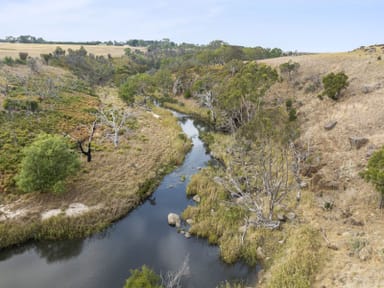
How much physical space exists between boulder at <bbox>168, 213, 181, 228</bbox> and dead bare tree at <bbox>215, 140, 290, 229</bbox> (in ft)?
16.7

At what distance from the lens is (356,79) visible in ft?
153

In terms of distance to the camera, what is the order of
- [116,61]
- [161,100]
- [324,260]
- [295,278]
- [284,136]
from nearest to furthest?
[295,278] → [324,260] → [284,136] → [161,100] → [116,61]

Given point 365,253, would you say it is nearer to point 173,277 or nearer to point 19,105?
point 173,277

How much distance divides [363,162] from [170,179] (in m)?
20.2

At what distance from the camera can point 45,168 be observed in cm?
2489

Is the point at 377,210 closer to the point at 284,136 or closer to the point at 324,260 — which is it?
the point at 324,260

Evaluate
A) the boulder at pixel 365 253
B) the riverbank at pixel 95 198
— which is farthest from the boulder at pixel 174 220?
the boulder at pixel 365 253

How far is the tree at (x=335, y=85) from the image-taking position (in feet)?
137

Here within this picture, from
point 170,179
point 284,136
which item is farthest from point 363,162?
point 170,179

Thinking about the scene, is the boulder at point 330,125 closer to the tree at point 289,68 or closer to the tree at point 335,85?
the tree at point 335,85

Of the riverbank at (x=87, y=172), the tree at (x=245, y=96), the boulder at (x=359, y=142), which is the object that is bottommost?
the riverbank at (x=87, y=172)

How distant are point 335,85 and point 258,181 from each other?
22.3m

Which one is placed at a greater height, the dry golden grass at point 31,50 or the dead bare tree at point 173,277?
the dry golden grass at point 31,50

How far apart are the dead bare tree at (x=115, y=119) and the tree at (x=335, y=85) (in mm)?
30604
